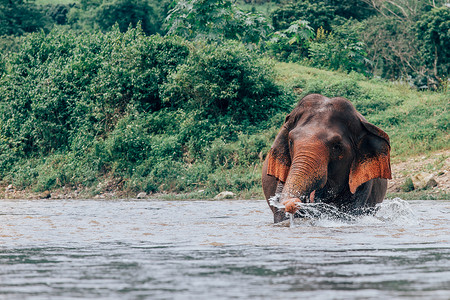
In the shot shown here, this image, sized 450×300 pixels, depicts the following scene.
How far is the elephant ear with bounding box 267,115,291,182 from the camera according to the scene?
9555mm

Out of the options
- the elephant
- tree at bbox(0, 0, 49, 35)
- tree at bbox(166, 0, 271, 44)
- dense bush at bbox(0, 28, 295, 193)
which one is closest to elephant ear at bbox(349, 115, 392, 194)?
the elephant

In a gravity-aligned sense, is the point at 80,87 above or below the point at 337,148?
above

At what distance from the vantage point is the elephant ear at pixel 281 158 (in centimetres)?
955

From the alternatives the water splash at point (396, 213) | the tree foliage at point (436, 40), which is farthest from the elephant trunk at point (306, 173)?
the tree foliage at point (436, 40)

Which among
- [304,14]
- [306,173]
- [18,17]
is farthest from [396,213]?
[18,17]

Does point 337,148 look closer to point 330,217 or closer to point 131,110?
point 330,217

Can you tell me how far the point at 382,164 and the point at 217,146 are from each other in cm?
1332

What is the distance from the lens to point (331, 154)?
353 inches

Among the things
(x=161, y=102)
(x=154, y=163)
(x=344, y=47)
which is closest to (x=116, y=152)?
(x=154, y=163)

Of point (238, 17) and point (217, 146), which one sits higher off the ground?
point (238, 17)

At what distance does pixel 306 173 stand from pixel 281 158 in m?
1.15

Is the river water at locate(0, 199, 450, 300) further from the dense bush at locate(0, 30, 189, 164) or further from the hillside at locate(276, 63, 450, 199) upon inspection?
the dense bush at locate(0, 30, 189, 164)

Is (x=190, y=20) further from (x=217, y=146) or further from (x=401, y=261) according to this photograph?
(x=401, y=261)

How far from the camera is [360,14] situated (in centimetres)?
4078
